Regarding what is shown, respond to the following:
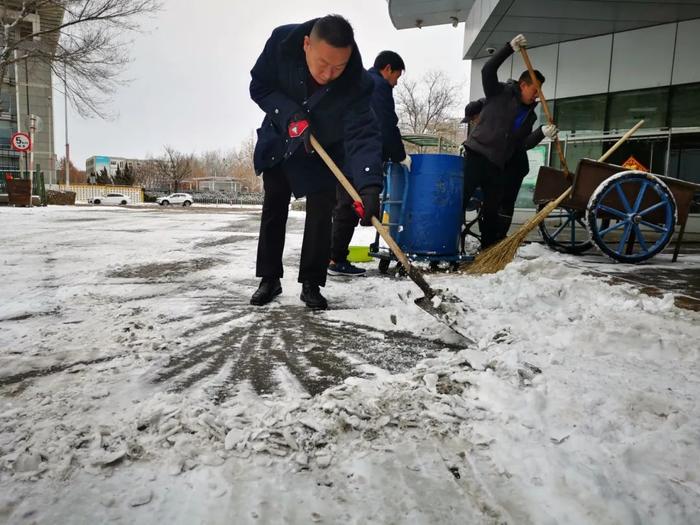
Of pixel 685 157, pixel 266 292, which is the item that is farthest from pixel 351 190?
pixel 685 157

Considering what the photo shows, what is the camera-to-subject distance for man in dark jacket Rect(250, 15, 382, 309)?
2.44 meters

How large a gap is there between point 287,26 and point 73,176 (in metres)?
93.6

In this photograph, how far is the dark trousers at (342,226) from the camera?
3.78 metres

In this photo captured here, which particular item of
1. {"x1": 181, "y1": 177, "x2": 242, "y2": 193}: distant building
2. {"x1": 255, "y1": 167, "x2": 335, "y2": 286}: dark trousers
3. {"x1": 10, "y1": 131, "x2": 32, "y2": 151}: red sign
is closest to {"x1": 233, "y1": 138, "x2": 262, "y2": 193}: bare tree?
{"x1": 181, "y1": 177, "x2": 242, "y2": 193}: distant building

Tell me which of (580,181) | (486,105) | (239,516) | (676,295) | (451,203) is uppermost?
(486,105)

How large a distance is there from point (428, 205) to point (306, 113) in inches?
58.7

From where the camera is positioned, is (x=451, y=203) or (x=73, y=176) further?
(x=73, y=176)

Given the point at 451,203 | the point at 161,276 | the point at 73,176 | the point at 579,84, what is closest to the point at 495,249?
the point at 451,203

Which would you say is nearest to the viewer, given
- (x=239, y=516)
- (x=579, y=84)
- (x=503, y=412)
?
(x=239, y=516)

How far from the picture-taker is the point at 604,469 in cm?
104

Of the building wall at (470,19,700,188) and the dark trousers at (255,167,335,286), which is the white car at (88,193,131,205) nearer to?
the building wall at (470,19,700,188)

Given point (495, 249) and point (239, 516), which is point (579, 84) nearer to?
point (495, 249)

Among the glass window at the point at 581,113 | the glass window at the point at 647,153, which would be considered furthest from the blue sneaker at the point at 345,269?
the glass window at the point at 581,113

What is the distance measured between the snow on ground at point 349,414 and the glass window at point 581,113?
765 centimetres
